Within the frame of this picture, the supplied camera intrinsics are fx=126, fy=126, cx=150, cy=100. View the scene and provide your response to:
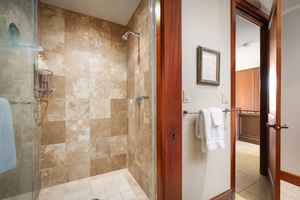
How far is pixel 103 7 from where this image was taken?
1.81m

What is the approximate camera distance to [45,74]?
5.61 feet

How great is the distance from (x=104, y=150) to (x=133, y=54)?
1626mm

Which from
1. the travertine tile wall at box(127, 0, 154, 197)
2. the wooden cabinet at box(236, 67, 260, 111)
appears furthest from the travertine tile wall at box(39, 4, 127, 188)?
the wooden cabinet at box(236, 67, 260, 111)

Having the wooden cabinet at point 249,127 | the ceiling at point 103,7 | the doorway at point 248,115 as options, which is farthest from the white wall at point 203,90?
the wooden cabinet at point 249,127

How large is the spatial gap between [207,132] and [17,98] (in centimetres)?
166

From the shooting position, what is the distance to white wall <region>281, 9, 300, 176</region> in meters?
1.84

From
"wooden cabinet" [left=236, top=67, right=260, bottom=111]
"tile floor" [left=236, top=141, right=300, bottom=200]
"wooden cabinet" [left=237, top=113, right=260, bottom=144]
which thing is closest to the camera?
"tile floor" [left=236, top=141, right=300, bottom=200]

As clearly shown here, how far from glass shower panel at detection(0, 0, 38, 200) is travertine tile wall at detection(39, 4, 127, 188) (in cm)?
35

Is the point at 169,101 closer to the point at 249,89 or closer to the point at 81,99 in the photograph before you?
the point at 81,99

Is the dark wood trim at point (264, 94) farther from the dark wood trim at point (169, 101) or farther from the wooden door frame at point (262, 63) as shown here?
the dark wood trim at point (169, 101)

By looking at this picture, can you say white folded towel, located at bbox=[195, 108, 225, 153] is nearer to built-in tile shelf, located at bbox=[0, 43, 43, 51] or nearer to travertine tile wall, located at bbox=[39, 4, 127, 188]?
travertine tile wall, located at bbox=[39, 4, 127, 188]

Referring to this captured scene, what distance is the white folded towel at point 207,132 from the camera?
3.68 ft

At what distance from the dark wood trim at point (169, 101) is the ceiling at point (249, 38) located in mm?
1643

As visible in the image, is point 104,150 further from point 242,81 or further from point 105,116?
point 242,81
